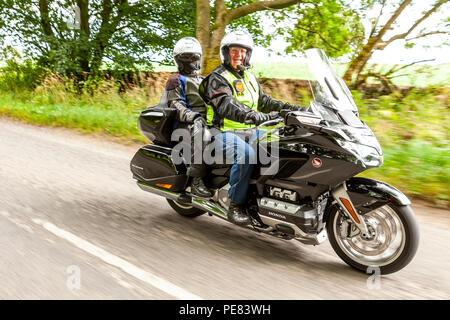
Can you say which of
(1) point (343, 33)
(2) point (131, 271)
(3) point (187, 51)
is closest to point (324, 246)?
(2) point (131, 271)

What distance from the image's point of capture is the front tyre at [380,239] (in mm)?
3139

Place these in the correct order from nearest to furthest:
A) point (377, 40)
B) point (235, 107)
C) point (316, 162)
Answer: point (316, 162), point (235, 107), point (377, 40)

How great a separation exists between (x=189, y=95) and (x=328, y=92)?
Result: 157 centimetres

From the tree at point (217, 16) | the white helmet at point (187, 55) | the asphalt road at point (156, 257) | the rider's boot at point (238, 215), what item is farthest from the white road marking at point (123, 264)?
the tree at point (217, 16)

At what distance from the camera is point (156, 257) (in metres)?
3.68

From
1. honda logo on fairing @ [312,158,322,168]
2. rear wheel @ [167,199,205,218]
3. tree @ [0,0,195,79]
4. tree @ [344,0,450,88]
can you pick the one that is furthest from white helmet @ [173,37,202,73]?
tree @ [0,0,195,79]

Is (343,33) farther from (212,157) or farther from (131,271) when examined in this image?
(131,271)

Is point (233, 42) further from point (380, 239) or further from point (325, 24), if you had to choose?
point (325, 24)

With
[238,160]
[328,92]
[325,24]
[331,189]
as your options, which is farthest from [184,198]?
[325,24]

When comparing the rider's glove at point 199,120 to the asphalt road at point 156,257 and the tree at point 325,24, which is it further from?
the tree at point 325,24

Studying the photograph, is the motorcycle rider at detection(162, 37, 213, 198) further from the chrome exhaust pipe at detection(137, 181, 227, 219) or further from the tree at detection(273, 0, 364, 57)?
the tree at detection(273, 0, 364, 57)

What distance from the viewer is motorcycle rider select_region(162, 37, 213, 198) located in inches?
166

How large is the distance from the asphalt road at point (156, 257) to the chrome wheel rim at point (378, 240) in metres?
0.16
